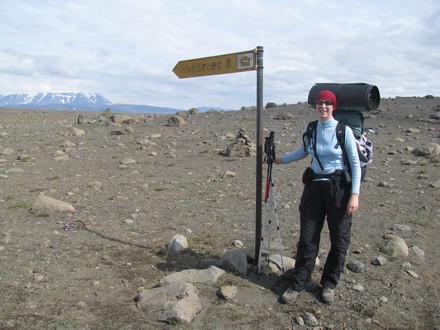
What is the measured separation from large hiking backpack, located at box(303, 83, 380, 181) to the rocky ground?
Answer: 6.04 ft

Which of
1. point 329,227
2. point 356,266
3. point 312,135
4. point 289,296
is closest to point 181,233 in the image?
point 289,296

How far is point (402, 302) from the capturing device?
538 cm

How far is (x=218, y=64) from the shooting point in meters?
5.99

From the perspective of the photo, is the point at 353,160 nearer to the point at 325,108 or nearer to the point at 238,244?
the point at 325,108

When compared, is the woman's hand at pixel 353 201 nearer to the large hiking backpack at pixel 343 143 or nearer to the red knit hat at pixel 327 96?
the large hiking backpack at pixel 343 143

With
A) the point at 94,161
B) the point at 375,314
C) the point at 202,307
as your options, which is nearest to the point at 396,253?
the point at 375,314

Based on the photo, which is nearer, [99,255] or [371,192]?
[99,255]

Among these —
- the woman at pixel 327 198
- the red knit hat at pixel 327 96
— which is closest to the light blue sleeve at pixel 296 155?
the woman at pixel 327 198

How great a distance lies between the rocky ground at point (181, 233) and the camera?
5.02m

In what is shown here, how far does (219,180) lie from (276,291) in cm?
682

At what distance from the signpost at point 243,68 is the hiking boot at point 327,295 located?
104 cm

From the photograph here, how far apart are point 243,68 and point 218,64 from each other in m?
0.40

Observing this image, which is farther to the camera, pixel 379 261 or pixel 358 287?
pixel 379 261

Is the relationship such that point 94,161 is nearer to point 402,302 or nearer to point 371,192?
point 371,192
